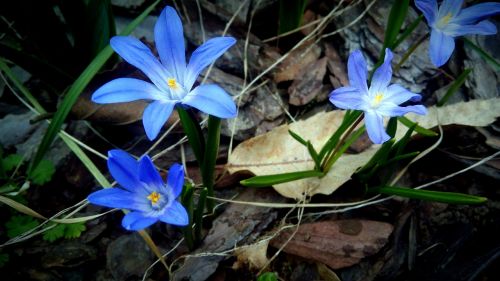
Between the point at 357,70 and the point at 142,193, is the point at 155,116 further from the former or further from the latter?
the point at 357,70

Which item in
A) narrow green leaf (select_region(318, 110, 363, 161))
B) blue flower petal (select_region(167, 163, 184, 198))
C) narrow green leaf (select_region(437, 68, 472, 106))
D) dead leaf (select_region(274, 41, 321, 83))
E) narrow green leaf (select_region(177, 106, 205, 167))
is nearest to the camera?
blue flower petal (select_region(167, 163, 184, 198))

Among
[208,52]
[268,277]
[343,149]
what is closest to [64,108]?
[208,52]

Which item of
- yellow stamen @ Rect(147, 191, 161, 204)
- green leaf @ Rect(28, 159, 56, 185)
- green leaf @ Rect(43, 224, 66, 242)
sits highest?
yellow stamen @ Rect(147, 191, 161, 204)

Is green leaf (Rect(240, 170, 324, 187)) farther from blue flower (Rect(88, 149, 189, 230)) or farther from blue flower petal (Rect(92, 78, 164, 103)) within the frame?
blue flower petal (Rect(92, 78, 164, 103))

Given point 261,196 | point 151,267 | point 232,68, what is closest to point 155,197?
point 151,267

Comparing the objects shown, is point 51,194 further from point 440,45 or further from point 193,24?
point 440,45

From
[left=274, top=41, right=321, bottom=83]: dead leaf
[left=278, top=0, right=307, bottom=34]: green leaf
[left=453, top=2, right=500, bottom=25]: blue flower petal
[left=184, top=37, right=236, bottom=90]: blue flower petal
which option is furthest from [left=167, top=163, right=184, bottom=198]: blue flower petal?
[left=453, top=2, right=500, bottom=25]: blue flower petal

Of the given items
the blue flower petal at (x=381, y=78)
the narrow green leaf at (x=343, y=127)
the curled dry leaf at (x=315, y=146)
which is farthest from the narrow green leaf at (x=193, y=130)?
the blue flower petal at (x=381, y=78)
